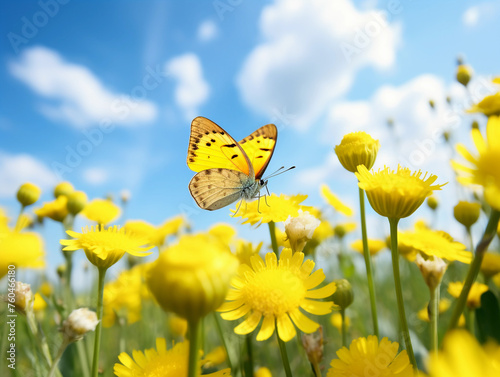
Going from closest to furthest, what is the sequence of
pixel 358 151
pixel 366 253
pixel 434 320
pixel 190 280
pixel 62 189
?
1. pixel 190 280
2. pixel 434 320
3. pixel 366 253
4. pixel 358 151
5. pixel 62 189

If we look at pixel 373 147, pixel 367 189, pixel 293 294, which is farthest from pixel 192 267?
pixel 373 147

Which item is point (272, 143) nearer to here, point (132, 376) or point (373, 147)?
point (373, 147)

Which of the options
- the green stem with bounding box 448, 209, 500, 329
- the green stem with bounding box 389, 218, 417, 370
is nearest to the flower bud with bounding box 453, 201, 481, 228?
the green stem with bounding box 389, 218, 417, 370

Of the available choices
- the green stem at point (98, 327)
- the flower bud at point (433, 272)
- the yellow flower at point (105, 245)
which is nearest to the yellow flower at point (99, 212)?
the yellow flower at point (105, 245)

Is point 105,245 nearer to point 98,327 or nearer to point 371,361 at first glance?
point 98,327

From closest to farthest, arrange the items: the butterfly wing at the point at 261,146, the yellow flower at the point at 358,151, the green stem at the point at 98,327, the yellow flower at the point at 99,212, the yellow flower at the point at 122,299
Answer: the green stem at the point at 98,327, the yellow flower at the point at 358,151, the yellow flower at the point at 122,299, the yellow flower at the point at 99,212, the butterfly wing at the point at 261,146

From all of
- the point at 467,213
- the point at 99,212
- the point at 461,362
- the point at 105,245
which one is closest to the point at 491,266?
the point at 467,213

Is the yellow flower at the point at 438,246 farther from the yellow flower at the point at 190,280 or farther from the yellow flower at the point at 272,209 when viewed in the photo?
the yellow flower at the point at 190,280
